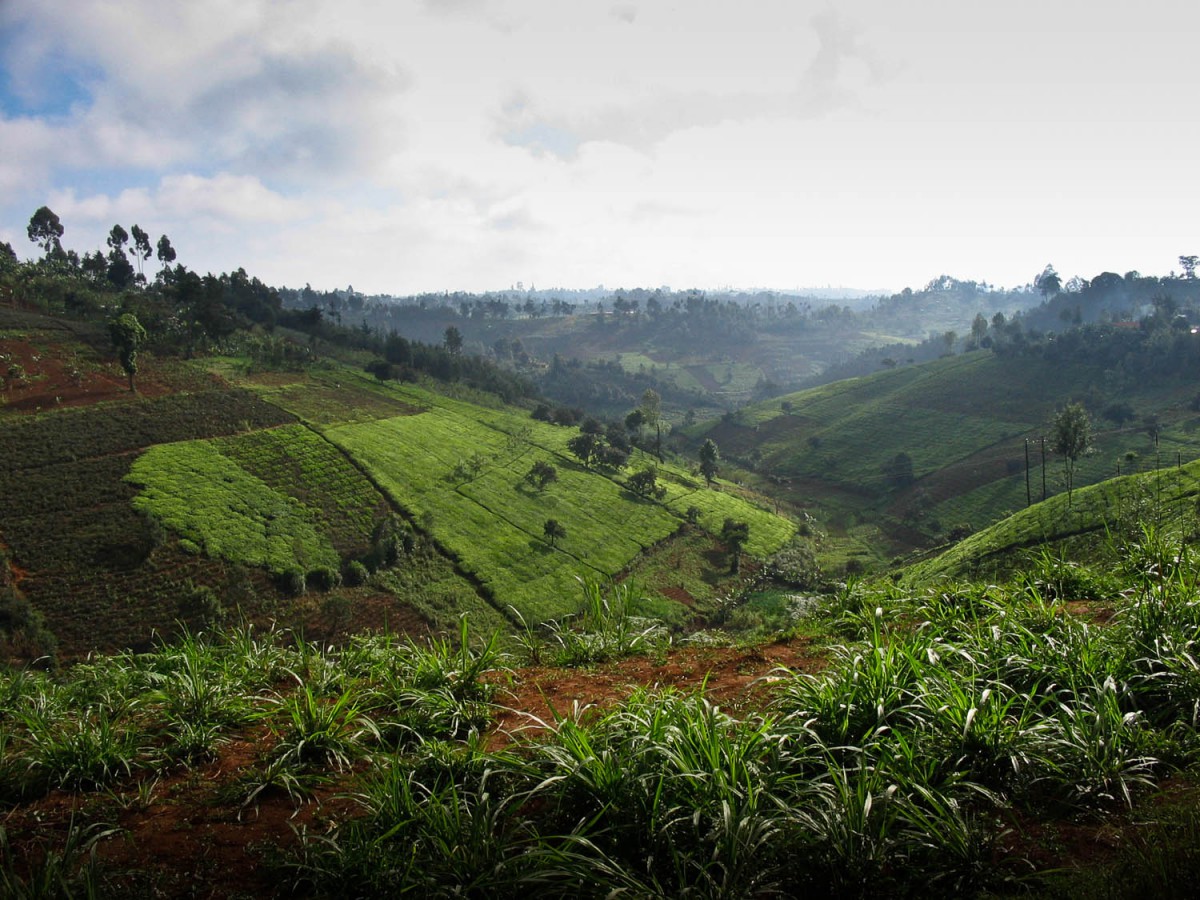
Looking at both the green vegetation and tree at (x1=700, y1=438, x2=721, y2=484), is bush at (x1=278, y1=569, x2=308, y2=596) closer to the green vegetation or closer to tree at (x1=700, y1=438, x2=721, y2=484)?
the green vegetation

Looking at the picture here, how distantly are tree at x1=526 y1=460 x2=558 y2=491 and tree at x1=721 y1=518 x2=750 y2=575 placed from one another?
18.9 m

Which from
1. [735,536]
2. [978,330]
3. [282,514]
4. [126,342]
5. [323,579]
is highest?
[978,330]

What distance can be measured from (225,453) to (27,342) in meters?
27.7

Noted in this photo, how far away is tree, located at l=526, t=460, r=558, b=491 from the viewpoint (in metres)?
67.3

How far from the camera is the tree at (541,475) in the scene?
67.3 m

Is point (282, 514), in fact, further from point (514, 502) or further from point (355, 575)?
point (514, 502)

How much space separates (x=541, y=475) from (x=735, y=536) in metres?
21.2

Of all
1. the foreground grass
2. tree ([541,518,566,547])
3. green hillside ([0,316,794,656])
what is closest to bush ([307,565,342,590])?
green hillside ([0,316,794,656])

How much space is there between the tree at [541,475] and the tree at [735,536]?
62.0 ft

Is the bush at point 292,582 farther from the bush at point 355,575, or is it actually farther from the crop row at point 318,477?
the crop row at point 318,477

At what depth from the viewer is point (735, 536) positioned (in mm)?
64875

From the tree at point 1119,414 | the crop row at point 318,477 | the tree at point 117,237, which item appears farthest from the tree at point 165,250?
the tree at point 1119,414

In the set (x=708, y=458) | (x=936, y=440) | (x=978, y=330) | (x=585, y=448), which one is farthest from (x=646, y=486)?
(x=978, y=330)

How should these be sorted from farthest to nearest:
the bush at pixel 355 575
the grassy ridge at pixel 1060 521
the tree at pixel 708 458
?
the tree at pixel 708 458, the bush at pixel 355 575, the grassy ridge at pixel 1060 521
